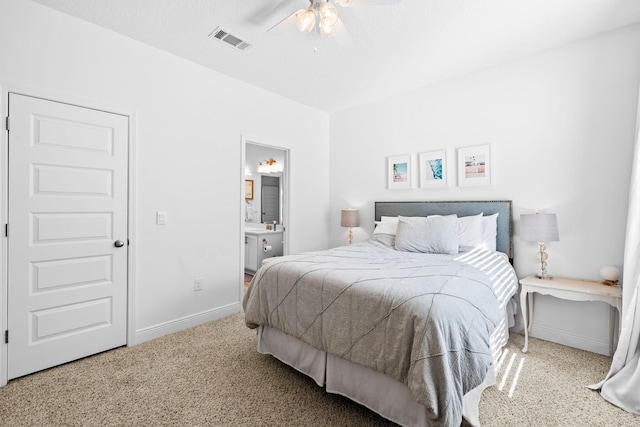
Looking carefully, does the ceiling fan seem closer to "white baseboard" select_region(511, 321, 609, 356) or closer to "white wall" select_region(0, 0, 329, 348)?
"white wall" select_region(0, 0, 329, 348)

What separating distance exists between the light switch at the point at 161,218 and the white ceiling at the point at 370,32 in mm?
1540

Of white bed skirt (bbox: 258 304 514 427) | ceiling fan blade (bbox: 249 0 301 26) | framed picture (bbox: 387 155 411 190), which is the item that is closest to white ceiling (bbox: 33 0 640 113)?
ceiling fan blade (bbox: 249 0 301 26)

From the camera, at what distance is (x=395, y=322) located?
1.54 metres

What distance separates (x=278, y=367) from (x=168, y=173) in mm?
2030

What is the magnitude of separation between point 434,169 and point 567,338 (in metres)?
2.05

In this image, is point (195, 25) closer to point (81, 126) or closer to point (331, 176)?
point (81, 126)

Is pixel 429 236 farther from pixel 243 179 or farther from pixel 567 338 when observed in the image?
pixel 243 179

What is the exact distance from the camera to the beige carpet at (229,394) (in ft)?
5.67

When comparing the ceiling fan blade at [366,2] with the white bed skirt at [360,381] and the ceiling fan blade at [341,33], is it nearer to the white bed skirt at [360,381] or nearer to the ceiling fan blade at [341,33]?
the ceiling fan blade at [341,33]

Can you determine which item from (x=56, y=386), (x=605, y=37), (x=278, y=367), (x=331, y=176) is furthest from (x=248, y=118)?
(x=605, y=37)

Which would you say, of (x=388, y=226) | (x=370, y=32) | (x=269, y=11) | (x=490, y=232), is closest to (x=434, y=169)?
(x=388, y=226)

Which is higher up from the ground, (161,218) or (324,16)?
(324,16)

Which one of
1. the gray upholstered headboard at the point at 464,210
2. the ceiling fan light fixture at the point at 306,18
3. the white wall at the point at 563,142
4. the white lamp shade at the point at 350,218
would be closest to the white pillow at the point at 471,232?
the gray upholstered headboard at the point at 464,210

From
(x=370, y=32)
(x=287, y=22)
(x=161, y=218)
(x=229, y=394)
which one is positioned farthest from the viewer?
(x=161, y=218)
